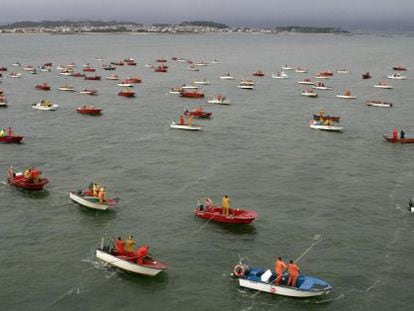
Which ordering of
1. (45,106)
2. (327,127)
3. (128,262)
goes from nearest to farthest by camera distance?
(128,262)
(327,127)
(45,106)

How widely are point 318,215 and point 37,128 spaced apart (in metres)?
49.9

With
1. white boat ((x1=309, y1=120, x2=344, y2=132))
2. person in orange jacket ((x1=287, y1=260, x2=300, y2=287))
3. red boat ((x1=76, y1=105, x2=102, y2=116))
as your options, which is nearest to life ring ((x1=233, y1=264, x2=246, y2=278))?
person in orange jacket ((x1=287, y1=260, x2=300, y2=287))

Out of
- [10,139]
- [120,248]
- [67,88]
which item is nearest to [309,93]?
[67,88]

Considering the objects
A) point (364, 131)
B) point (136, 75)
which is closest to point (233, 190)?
point (364, 131)

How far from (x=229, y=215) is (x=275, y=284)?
11.1 metres

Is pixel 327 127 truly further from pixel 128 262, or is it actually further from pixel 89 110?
pixel 128 262

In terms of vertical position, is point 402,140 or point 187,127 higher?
point 402,140

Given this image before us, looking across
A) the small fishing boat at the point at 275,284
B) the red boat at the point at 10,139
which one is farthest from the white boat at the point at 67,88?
the small fishing boat at the point at 275,284

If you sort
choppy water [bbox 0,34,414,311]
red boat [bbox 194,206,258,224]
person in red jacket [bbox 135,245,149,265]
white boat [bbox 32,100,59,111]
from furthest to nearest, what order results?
white boat [bbox 32,100,59,111], red boat [bbox 194,206,258,224], person in red jacket [bbox 135,245,149,265], choppy water [bbox 0,34,414,311]

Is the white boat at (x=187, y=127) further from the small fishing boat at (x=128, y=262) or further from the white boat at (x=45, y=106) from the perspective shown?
the small fishing boat at (x=128, y=262)

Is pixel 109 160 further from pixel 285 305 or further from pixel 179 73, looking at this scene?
pixel 179 73

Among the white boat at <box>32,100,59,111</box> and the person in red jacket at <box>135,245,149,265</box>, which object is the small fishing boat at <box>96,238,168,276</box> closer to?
the person in red jacket at <box>135,245,149,265</box>

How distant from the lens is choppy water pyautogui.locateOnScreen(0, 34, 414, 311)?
3588cm

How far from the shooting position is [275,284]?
115 ft
